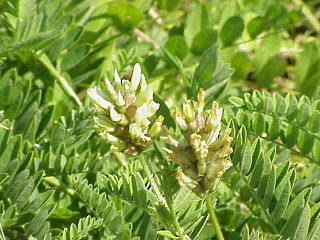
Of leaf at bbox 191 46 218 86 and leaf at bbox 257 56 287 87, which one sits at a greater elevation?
leaf at bbox 191 46 218 86

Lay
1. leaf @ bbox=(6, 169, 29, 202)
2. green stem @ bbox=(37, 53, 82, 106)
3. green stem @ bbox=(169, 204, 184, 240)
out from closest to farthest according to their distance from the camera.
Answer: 1. green stem @ bbox=(169, 204, 184, 240)
2. leaf @ bbox=(6, 169, 29, 202)
3. green stem @ bbox=(37, 53, 82, 106)

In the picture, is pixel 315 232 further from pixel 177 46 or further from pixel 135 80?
pixel 177 46

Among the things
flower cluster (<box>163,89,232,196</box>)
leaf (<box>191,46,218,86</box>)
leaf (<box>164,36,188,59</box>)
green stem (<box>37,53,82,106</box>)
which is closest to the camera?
flower cluster (<box>163,89,232,196</box>)

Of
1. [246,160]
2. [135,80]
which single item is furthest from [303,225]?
[135,80]

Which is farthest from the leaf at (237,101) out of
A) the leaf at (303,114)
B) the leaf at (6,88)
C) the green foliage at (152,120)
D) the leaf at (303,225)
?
the leaf at (6,88)

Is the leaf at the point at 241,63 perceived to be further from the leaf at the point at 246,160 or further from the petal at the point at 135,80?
the petal at the point at 135,80

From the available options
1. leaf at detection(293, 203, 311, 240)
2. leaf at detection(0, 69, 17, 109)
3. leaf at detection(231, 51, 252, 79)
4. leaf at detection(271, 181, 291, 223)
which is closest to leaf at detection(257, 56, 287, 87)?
leaf at detection(231, 51, 252, 79)

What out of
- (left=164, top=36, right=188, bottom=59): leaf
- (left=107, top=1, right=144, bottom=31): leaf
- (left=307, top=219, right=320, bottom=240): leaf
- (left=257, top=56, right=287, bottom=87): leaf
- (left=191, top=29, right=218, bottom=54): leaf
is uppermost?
(left=107, top=1, right=144, bottom=31): leaf

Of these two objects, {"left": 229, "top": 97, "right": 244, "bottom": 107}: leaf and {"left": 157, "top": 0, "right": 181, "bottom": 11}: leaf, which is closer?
{"left": 229, "top": 97, "right": 244, "bottom": 107}: leaf

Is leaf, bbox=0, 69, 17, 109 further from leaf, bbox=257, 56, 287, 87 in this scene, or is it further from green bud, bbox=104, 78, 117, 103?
leaf, bbox=257, 56, 287, 87

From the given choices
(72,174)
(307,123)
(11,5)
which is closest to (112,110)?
(72,174)
